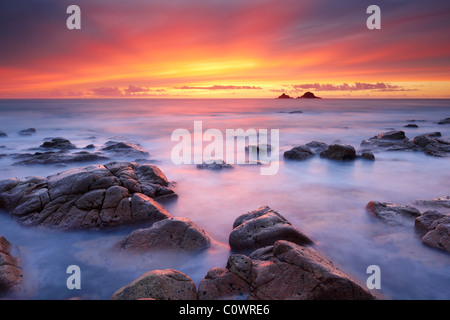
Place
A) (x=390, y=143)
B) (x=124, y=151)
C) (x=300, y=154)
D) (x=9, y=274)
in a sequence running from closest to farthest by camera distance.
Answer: (x=9, y=274) < (x=300, y=154) < (x=124, y=151) < (x=390, y=143)

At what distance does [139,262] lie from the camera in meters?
4.36

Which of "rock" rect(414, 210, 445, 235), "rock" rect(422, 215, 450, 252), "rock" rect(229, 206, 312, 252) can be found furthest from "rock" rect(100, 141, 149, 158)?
"rock" rect(422, 215, 450, 252)

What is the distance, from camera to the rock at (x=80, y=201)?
547cm

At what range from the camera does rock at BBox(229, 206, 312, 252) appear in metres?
4.55

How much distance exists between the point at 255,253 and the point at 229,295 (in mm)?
975

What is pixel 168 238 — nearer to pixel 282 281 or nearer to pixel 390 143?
pixel 282 281

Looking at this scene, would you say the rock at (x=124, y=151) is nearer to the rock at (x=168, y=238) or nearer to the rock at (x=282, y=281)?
the rock at (x=168, y=238)

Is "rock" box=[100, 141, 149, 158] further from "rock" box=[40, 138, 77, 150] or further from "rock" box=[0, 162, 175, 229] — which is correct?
"rock" box=[0, 162, 175, 229]

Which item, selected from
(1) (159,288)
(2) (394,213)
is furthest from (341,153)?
(1) (159,288)

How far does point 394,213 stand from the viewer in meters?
5.74

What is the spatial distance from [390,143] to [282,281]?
13309mm
